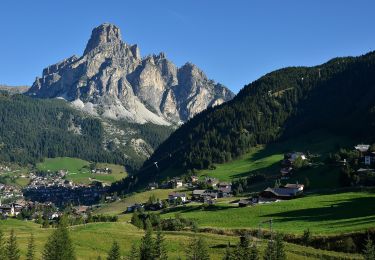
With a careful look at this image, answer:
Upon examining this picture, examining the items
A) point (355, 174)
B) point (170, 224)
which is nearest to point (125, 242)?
point (170, 224)

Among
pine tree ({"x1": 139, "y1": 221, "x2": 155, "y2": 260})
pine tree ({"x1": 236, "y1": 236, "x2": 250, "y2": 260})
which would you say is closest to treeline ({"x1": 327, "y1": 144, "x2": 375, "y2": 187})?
pine tree ({"x1": 236, "y1": 236, "x2": 250, "y2": 260})

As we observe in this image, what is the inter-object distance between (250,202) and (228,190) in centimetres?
3676

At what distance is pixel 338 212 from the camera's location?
316 feet

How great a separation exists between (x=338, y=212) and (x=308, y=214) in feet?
20.9

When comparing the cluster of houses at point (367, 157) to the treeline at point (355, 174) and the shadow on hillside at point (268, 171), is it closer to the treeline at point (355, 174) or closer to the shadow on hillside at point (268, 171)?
the treeline at point (355, 174)

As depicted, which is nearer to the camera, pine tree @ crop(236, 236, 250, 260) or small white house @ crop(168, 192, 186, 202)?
pine tree @ crop(236, 236, 250, 260)

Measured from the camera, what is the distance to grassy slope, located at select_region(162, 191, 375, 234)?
86.4 meters

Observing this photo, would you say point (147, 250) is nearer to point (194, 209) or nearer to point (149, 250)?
point (149, 250)


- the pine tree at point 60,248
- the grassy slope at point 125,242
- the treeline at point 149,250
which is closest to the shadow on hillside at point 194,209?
the grassy slope at point 125,242

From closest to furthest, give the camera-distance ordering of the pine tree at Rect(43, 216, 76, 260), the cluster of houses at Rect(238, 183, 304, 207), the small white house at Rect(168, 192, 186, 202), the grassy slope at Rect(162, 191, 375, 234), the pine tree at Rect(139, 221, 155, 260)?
the pine tree at Rect(43, 216, 76, 260)
the pine tree at Rect(139, 221, 155, 260)
the grassy slope at Rect(162, 191, 375, 234)
the cluster of houses at Rect(238, 183, 304, 207)
the small white house at Rect(168, 192, 186, 202)

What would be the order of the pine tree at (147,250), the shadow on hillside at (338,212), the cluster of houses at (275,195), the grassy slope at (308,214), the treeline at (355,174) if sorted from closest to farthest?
the pine tree at (147,250), the grassy slope at (308,214), the shadow on hillside at (338,212), the treeline at (355,174), the cluster of houses at (275,195)

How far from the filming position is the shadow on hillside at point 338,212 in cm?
9106

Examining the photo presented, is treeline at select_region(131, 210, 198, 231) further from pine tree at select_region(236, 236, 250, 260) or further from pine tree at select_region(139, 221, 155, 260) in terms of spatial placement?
pine tree at select_region(236, 236, 250, 260)

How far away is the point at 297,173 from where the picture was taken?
540 feet
